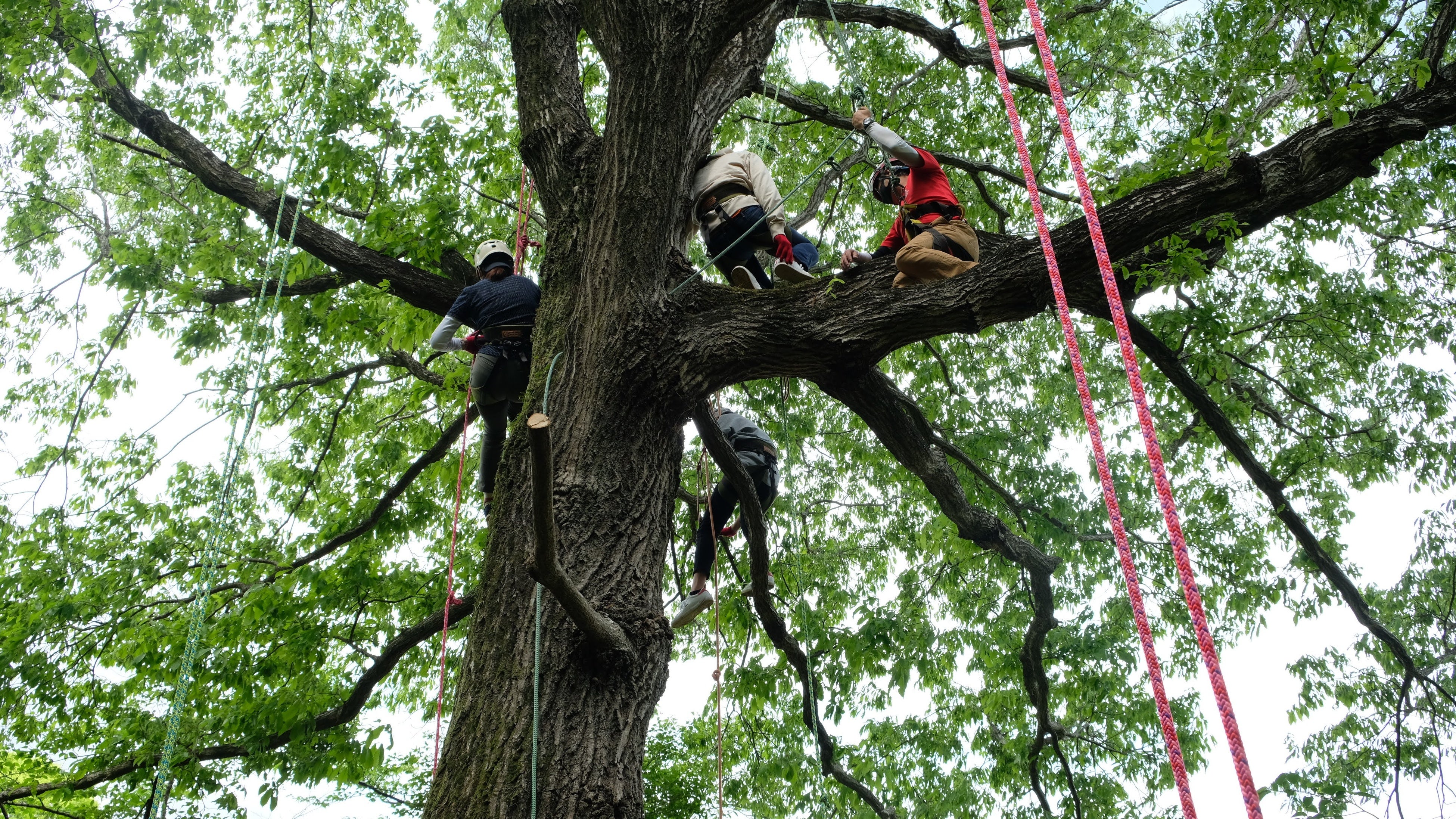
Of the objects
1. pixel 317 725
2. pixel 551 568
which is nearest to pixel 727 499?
pixel 317 725

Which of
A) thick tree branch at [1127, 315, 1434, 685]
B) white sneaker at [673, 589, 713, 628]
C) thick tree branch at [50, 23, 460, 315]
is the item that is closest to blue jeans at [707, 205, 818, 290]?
thick tree branch at [50, 23, 460, 315]

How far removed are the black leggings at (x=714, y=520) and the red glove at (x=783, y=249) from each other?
151cm

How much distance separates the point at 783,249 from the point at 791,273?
0.78 feet

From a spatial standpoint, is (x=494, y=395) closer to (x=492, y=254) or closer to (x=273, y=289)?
(x=492, y=254)

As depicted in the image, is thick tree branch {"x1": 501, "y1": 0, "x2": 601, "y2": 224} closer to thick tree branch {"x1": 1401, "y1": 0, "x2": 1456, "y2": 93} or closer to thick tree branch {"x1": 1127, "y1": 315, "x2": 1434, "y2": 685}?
thick tree branch {"x1": 1127, "y1": 315, "x2": 1434, "y2": 685}

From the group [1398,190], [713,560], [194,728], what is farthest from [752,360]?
[1398,190]

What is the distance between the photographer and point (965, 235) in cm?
387

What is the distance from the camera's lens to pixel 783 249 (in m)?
4.50

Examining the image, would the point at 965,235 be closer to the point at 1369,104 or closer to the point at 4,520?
the point at 1369,104

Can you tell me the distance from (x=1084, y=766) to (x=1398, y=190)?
4657mm

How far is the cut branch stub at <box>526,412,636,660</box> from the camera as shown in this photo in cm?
193

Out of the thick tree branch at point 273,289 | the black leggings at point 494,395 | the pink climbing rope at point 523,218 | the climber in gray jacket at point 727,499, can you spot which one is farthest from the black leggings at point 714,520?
the thick tree branch at point 273,289

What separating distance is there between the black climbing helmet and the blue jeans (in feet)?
1.47

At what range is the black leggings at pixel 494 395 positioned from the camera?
4352mm
